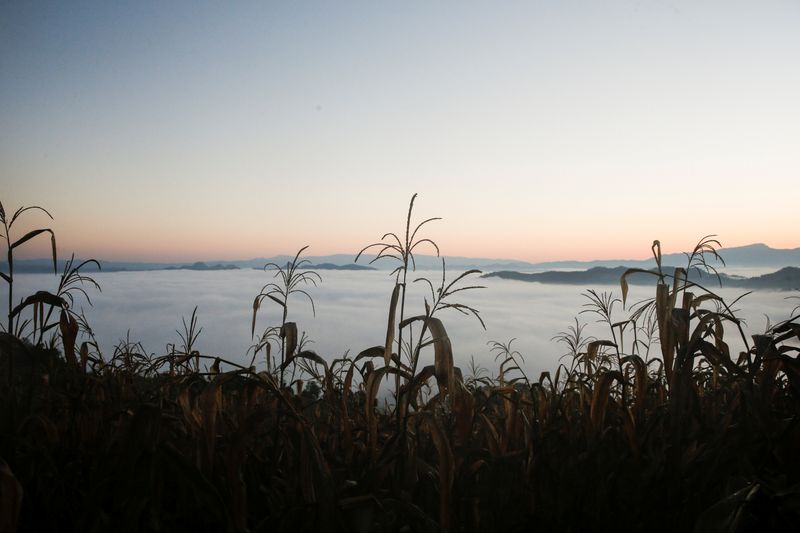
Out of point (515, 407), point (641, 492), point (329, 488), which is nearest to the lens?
point (329, 488)

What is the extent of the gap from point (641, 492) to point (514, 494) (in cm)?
48

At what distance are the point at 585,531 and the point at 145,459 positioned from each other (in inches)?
58.9

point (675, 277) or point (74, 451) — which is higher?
point (675, 277)

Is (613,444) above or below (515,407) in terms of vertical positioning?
below

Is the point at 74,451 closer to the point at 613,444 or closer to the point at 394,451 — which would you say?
the point at 394,451

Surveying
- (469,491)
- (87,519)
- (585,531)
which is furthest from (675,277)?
(87,519)

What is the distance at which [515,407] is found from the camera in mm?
2326

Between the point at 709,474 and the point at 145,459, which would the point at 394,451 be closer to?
the point at 145,459

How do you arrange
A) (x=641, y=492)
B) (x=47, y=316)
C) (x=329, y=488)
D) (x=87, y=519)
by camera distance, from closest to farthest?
(x=329, y=488), (x=87, y=519), (x=641, y=492), (x=47, y=316)

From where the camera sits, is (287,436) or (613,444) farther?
(613,444)

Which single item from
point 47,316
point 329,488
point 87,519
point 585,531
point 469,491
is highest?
point 47,316

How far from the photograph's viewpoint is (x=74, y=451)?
194 cm

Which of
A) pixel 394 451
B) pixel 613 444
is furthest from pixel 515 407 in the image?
pixel 394 451

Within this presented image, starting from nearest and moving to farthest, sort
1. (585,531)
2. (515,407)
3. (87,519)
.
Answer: (87,519) < (585,531) < (515,407)
